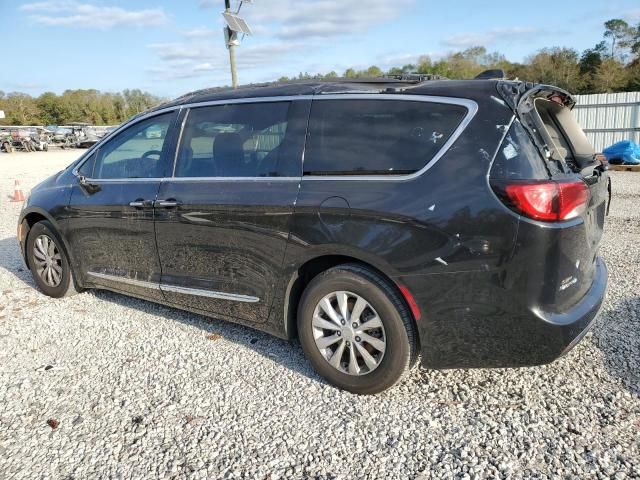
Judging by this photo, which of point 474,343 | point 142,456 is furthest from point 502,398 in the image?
point 142,456

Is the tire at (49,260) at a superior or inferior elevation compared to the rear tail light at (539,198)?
inferior

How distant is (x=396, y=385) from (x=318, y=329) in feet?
1.98

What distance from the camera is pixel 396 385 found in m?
3.17

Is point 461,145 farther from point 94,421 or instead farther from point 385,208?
point 94,421

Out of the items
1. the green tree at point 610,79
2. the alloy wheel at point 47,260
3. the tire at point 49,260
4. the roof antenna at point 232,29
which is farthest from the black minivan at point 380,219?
the green tree at point 610,79

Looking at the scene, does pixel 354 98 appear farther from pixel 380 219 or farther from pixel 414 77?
pixel 380 219

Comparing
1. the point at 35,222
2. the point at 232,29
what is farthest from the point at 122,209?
the point at 232,29

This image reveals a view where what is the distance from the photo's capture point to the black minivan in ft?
8.45

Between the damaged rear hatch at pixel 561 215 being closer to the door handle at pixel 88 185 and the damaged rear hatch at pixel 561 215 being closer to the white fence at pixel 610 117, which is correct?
the door handle at pixel 88 185

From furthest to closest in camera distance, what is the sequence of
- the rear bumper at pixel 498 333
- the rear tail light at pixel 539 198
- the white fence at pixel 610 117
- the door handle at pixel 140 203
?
the white fence at pixel 610 117, the door handle at pixel 140 203, the rear bumper at pixel 498 333, the rear tail light at pixel 539 198

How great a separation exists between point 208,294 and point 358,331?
49.7 inches

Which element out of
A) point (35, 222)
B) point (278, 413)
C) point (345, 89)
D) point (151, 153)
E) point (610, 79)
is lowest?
point (278, 413)

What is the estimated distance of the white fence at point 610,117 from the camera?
1616cm

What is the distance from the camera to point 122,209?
4.07m
